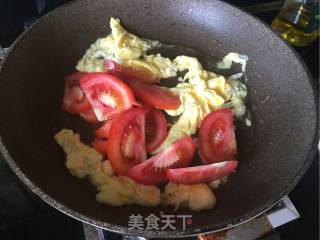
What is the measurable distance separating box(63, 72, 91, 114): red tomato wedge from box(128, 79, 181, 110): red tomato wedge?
131 mm

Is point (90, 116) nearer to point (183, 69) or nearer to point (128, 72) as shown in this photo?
point (128, 72)

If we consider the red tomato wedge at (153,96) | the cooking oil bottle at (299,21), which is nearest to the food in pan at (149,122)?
the red tomato wedge at (153,96)

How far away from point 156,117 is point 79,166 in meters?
0.23

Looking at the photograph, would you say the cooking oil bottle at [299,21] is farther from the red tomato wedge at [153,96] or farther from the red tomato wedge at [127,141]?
the red tomato wedge at [127,141]

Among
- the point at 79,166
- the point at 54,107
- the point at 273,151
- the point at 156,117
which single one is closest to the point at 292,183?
the point at 273,151

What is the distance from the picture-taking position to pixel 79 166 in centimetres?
92

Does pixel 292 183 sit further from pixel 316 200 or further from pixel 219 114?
pixel 316 200

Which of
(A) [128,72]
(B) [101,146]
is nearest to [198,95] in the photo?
(A) [128,72]

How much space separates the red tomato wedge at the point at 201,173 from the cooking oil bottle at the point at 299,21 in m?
0.61

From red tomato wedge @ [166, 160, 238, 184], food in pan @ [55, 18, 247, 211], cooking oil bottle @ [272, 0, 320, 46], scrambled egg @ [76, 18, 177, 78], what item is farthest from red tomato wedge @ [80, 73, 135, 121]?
cooking oil bottle @ [272, 0, 320, 46]

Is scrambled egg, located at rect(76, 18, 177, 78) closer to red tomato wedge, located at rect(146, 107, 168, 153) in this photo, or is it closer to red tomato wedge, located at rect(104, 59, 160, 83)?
red tomato wedge, located at rect(104, 59, 160, 83)

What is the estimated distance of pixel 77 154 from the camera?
94cm

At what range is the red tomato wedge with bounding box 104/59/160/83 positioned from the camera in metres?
1.08

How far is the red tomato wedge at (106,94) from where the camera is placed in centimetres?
99
